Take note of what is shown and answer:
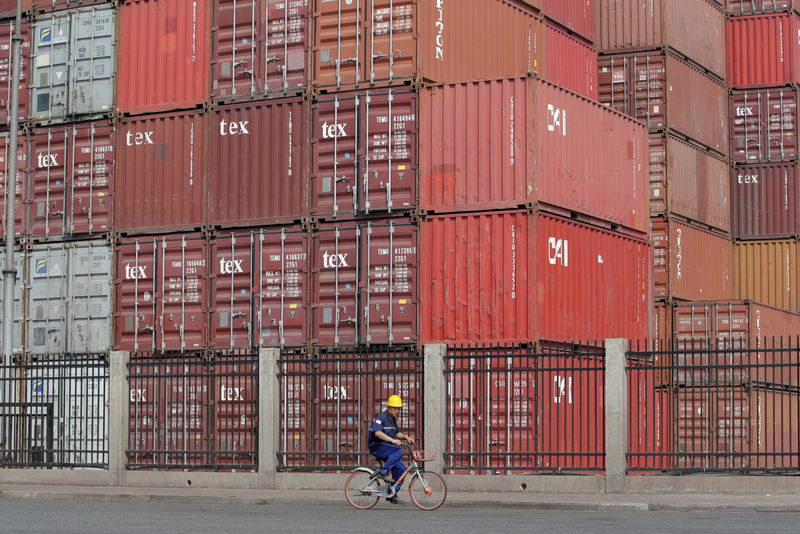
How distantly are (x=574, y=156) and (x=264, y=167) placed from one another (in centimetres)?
578

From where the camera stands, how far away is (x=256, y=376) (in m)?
22.5

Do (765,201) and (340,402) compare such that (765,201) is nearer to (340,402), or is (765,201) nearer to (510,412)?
(510,412)

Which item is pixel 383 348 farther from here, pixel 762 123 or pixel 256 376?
pixel 762 123

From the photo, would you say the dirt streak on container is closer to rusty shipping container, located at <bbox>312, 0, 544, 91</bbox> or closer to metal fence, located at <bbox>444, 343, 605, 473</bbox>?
rusty shipping container, located at <bbox>312, 0, 544, 91</bbox>

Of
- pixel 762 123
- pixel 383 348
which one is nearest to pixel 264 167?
pixel 383 348

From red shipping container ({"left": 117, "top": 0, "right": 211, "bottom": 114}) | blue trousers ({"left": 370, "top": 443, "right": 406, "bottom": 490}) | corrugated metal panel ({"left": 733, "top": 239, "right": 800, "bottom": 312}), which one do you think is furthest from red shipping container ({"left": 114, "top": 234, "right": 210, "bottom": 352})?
corrugated metal panel ({"left": 733, "top": 239, "right": 800, "bottom": 312})

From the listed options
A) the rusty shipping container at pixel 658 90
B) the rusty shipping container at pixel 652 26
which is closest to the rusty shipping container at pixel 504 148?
the rusty shipping container at pixel 658 90

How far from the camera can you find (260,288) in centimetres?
2531

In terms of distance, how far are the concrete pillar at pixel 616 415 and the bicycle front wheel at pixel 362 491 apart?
3.78 metres

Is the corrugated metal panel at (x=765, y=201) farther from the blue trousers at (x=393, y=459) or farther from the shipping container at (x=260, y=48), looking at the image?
the blue trousers at (x=393, y=459)

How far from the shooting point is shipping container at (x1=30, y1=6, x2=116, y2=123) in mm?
27750

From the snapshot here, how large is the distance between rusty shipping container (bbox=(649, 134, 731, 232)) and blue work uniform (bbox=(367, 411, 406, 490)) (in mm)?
17385

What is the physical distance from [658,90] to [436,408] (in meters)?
16.7

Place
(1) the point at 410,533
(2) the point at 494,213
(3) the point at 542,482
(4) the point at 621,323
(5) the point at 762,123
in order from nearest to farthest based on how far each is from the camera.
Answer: (1) the point at 410,533 → (3) the point at 542,482 → (2) the point at 494,213 → (4) the point at 621,323 → (5) the point at 762,123
